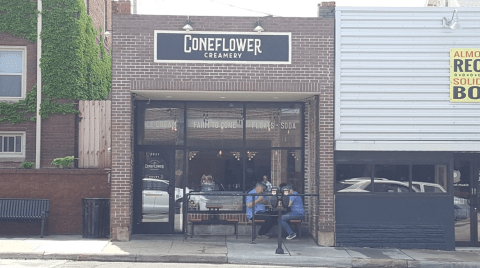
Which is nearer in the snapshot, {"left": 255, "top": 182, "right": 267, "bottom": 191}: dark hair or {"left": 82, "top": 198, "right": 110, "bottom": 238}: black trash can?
{"left": 82, "top": 198, "right": 110, "bottom": 238}: black trash can

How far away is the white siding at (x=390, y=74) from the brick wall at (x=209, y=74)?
0.38 m

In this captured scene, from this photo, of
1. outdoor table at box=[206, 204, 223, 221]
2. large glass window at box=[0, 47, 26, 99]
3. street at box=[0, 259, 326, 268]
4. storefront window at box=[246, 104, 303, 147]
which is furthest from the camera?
large glass window at box=[0, 47, 26, 99]

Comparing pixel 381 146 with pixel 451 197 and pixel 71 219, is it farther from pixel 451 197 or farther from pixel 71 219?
pixel 71 219

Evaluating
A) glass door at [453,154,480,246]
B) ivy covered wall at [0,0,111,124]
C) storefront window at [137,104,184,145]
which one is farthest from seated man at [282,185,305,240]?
ivy covered wall at [0,0,111,124]

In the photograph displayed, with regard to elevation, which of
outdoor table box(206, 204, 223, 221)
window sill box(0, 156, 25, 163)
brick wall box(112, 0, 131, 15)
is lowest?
outdoor table box(206, 204, 223, 221)

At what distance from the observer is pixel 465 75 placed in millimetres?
13570

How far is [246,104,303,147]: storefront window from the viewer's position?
48.7 feet

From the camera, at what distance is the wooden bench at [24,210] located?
45.6 ft

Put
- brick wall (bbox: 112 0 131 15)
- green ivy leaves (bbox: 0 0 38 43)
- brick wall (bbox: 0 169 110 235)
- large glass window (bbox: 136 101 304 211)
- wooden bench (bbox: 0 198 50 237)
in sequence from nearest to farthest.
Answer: brick wall (bbox: 112 0 131 15), wooden bench (bbox: 0 198 50 237), brick wall (bbox: 0 169 110 235), large glass window (bbox: 136 101 304 211), green ivy leaves (bbox: 0 0 38 43)

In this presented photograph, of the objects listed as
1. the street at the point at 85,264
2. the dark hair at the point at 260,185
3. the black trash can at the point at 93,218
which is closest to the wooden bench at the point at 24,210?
the black trash can at the point at 93,218

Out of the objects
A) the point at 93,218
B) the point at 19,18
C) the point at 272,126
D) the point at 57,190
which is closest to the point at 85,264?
the point at 93,218

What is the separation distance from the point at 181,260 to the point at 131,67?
457 cm

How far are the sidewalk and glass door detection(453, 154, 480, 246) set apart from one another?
22.6 inches

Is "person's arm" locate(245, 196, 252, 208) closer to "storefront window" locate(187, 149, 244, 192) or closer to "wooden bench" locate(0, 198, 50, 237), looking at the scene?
"storefront window" locate(187, 149, 244, 192)
